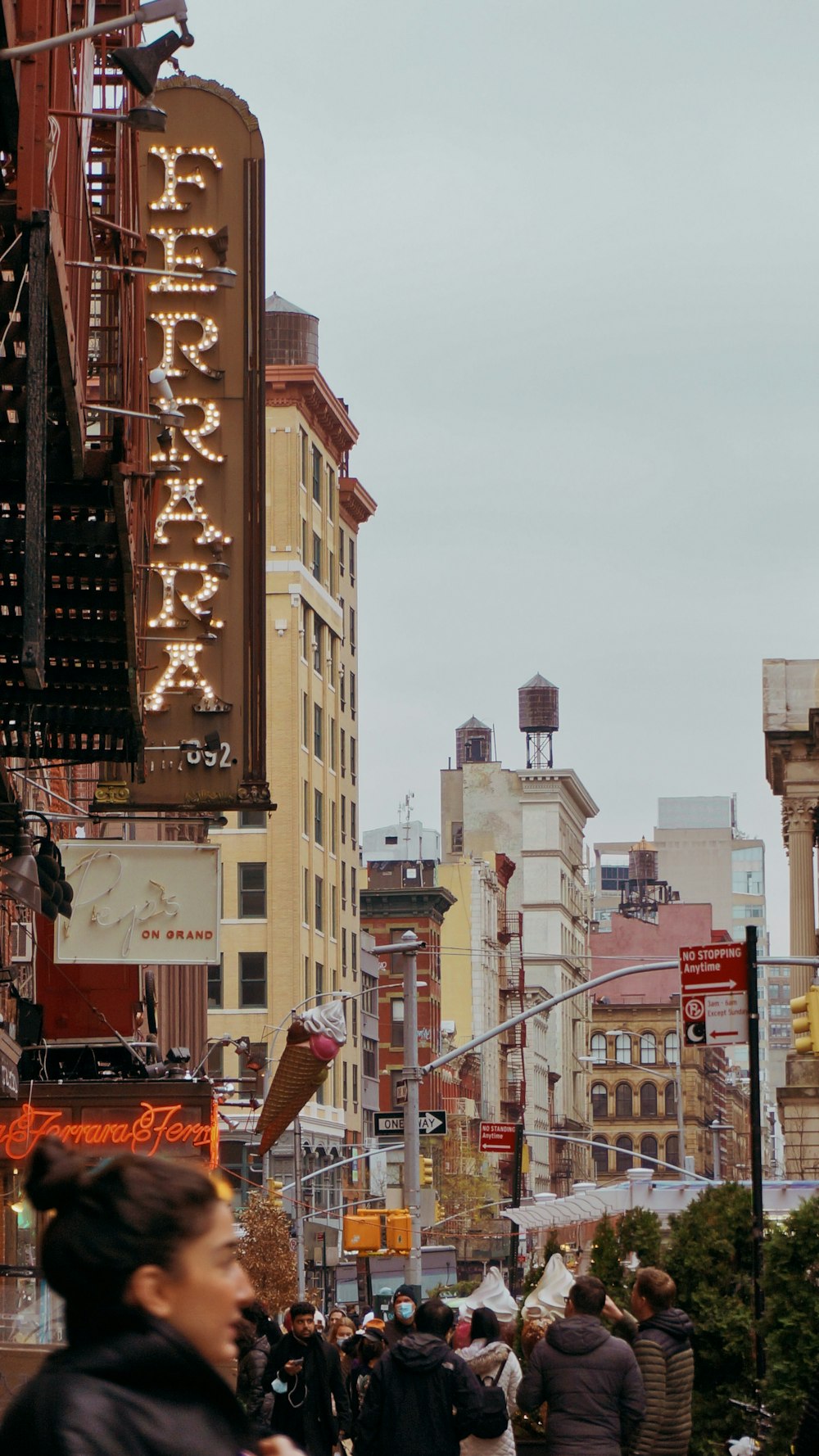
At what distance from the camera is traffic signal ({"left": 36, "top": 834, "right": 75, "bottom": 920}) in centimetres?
1922

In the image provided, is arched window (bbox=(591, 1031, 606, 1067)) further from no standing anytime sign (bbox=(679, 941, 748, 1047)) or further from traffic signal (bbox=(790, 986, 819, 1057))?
no standing anytime sign (bbox=(679, 941, 748, 1047))

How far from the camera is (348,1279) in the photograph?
3536 inches

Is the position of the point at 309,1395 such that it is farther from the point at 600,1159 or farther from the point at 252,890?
the point at 600,1159

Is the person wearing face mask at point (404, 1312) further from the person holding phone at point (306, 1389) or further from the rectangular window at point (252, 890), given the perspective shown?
the rectangular window at point (252, 890)

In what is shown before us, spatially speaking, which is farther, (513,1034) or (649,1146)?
(649,1146)

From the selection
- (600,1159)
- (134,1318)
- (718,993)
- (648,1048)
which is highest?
(718,993)

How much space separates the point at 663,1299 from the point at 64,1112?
15345 mm

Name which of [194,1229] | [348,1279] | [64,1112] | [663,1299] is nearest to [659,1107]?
[348,1279]

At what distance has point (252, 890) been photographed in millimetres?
81250

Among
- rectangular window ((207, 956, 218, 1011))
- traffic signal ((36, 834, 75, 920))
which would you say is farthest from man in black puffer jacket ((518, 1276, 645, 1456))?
rectangular window ((207, 956, 218, 1011))

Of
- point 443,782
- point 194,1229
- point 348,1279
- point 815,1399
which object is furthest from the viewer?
point 443,782

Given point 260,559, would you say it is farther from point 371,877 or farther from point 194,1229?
point 371,877

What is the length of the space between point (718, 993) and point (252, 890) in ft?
207

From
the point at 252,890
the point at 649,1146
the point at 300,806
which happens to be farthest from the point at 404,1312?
the point at 649,1146
